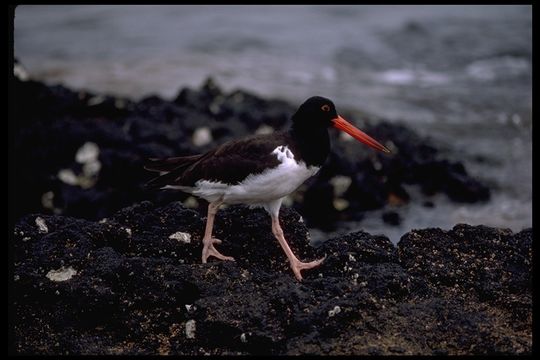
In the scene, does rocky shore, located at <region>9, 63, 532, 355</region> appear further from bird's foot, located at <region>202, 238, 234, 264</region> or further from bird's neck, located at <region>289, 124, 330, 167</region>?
bird's neck, located at <region>289, 124, 330, 167</region>

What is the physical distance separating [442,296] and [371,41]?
1373 cm

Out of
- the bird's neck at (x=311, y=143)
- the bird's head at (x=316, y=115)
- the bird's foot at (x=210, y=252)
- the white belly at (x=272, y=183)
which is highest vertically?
the bird's head at (x=316, y=115)

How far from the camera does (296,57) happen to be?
16297mm

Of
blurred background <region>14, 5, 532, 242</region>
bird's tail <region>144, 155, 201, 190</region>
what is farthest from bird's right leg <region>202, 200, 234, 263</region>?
blurred background <region>14, 5, 532, 242</region>

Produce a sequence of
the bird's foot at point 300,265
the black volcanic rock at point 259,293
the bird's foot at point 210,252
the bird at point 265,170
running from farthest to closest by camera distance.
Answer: the bird at point 265,170 < the bird's foot at point 210,252 < the bird's foot at point 300,265 < the black volcanic rock at point 259,293

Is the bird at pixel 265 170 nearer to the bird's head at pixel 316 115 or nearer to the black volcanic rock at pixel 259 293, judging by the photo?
the bird's head at pixel 316 115

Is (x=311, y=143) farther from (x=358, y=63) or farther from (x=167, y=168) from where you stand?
(x=358, y=63)

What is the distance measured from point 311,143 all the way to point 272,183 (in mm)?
434

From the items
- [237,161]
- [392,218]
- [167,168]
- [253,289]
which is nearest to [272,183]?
[237,161]

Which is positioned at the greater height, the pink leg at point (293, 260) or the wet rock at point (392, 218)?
the pink leg at point (293, 260)

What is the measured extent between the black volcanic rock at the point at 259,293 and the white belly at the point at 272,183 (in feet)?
0.81

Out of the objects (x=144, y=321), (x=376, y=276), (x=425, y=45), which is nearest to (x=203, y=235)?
(x=144, y=321)

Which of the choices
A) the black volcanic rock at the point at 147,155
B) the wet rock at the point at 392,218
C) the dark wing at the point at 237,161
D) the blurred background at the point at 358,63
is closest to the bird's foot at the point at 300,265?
the dark wing at the point at 237,161

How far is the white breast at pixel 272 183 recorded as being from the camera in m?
4.68
